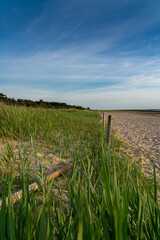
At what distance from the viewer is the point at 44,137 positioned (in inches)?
178

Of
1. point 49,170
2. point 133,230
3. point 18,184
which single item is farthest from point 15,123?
point 133,230

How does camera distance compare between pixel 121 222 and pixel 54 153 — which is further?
pixel 54 153

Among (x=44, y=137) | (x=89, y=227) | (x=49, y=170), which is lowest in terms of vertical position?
(x=49, y=170)

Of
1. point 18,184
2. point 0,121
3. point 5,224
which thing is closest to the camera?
point 5,224

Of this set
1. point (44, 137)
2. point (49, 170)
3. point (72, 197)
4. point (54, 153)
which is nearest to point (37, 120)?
point (44, 137)

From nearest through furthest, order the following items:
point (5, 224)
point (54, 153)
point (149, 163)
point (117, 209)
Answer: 1. point (117, 209)
2. point (5, 224)
3. point (54, 153)
4. point (149, 163)

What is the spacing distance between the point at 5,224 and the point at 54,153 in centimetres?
286

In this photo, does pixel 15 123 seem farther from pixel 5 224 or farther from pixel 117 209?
pixel 117 209

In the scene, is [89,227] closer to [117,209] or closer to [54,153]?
[117,209]

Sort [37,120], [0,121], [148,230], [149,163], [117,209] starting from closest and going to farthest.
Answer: [117,209]
[148,230]
[149,163]
[0,121]
[37,120]

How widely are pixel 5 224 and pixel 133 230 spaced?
0.86m

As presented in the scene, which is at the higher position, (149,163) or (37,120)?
(37,120)

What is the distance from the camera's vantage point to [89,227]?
0.76 metres

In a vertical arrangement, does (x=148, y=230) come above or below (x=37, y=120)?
below
